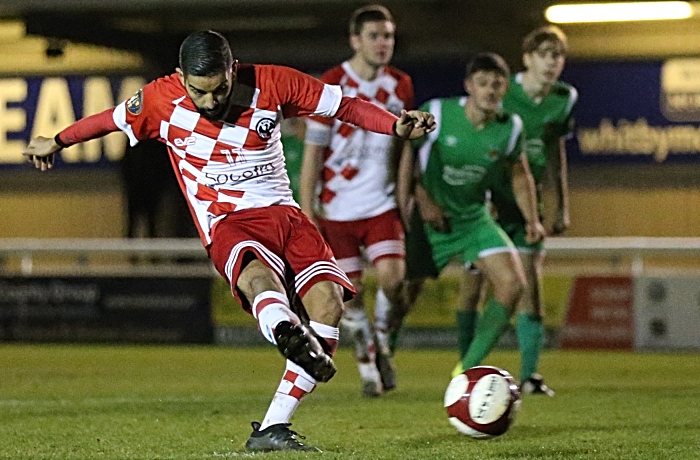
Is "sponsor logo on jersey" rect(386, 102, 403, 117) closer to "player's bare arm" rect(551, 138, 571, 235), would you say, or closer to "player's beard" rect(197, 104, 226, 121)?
"player's bare arm" rect(551, 138, 571, 235)

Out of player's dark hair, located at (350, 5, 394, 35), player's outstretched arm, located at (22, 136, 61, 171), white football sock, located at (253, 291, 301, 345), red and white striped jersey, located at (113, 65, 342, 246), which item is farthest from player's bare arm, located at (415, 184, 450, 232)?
white football sock, located at (253, 291, 301, 345)

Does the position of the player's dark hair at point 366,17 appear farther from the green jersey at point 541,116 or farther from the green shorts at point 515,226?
the green shorts at point 515,226

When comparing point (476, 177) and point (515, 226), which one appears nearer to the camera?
point (476, 177)

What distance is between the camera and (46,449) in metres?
5.80

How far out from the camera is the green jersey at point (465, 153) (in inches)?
324

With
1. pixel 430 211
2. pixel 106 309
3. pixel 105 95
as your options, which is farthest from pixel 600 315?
pixel 105 95

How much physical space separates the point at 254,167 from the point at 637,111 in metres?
12.1

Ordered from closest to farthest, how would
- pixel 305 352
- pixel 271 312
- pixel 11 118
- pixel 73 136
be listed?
pixel 305 352, pixel 271 312, pixel 73 136, pixel 11 118

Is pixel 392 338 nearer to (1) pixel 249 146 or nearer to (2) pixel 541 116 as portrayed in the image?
(2) pixel 541 116

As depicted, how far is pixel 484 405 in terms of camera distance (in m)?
5.67

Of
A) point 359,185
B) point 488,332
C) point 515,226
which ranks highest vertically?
point 359,185

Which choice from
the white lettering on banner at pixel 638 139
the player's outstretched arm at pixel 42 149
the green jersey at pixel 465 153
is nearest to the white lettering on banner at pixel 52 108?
the white lettering on banner at pixel 638 139

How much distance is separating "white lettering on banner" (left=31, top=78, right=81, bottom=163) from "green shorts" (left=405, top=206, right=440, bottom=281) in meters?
11.1

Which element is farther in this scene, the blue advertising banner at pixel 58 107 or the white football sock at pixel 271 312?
the blue advertising banner at pixel 58 107
